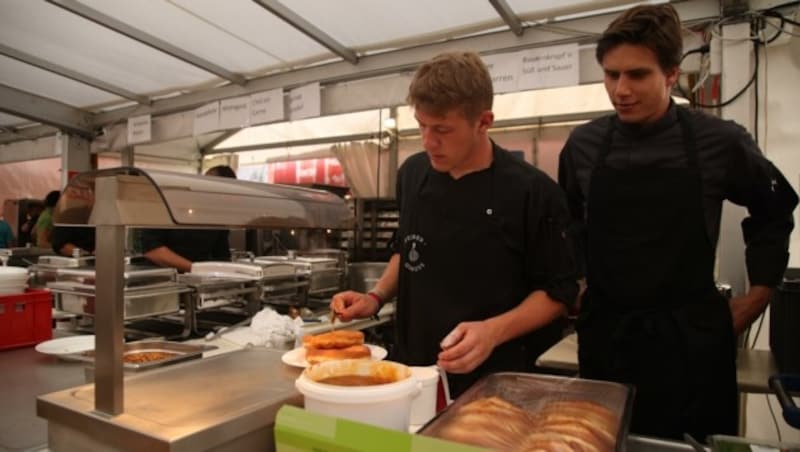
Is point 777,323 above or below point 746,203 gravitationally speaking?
below

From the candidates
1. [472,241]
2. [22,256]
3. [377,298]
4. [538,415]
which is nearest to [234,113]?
[22,256]

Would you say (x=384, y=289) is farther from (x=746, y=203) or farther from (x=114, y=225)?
(x=746, y=203)

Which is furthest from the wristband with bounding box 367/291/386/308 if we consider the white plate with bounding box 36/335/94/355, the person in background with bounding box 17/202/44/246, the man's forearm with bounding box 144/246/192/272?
the person in background with bounding box 17/202/44/246

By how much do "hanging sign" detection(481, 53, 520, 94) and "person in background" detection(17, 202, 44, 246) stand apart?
6637 mm

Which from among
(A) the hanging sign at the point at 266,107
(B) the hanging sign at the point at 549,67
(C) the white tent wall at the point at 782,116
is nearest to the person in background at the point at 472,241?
(B) the hanging sign at the point at 549,67

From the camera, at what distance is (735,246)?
2775 mm

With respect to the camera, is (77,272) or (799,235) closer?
(77,272)

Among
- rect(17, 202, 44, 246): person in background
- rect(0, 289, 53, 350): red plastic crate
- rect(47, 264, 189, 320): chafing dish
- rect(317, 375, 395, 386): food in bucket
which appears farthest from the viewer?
rect(17, 202, 44, 246): person in background

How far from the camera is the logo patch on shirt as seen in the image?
1.53 metres

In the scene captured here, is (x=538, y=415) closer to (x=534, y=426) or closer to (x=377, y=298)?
(x=534, y=426)

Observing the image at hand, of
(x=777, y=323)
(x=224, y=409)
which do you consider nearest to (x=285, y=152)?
(x=777, y=323)

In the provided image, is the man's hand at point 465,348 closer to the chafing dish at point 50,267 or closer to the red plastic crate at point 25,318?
the red plastic crate at point 25,318

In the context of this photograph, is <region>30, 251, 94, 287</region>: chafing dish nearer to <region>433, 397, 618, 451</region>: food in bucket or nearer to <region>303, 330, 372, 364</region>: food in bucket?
<region>303, 330, 372, 364</region>: food in bucket

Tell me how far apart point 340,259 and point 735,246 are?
8.12 feet
